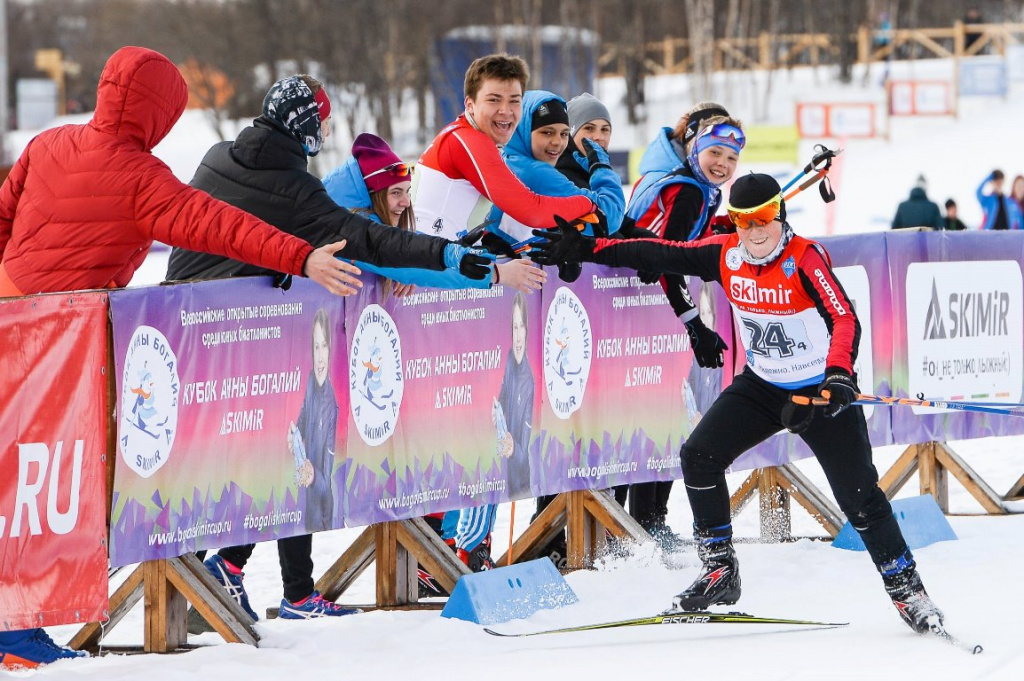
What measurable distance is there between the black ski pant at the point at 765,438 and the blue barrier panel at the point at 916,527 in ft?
5.32

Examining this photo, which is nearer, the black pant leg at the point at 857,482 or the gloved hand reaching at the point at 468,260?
the gloved hand reaching at the point at 468,260

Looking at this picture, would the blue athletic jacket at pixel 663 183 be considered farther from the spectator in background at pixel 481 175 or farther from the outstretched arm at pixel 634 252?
the outstretched arm at pixel 634 252

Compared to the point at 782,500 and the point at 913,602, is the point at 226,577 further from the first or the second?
the point at 782,500

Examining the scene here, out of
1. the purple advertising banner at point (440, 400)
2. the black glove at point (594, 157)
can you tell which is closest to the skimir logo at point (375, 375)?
the purple advertising banner at point (440, 400)

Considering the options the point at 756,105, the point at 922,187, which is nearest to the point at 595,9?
the point at 756,105

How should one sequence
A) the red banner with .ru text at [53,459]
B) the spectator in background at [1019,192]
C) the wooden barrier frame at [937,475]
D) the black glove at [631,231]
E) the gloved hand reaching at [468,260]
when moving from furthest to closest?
the spectator in background at [1019,192], the wooden barrier frame at [937,475], the black glove at [631,231], the gloved hand reaching at [468,260], the red banner with .ru text at [53,459]

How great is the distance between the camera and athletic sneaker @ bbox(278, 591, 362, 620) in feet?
19.1

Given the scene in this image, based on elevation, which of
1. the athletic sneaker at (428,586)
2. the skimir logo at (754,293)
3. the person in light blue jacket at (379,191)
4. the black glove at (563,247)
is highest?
the person in light blue jacket at (379,191)

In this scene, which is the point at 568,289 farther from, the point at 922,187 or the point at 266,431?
the point at 922,187

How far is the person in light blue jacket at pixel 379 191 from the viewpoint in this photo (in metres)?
5.76

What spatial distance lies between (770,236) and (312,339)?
1791 millimetres

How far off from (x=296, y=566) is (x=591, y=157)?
2267mm

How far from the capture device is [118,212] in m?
4.92

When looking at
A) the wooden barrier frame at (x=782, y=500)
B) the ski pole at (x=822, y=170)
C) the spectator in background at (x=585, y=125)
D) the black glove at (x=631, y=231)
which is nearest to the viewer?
the black glove at (x=631, y=231)
